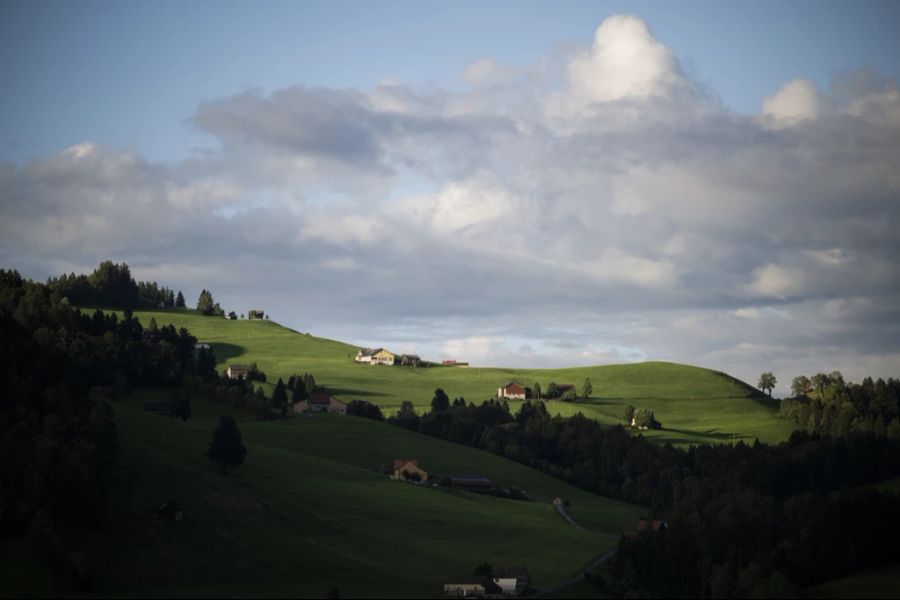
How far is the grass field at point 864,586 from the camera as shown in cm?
9528

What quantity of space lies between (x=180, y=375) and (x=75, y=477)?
74069mm

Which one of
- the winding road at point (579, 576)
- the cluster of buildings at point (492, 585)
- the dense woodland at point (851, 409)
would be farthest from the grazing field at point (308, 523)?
the dense woodland at point (851, 409)

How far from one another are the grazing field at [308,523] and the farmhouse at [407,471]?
114 inches

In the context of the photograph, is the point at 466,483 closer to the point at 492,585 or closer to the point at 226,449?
the point at 226,449

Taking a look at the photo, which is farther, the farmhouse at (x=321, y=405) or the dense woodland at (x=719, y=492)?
the farmhouse at (x=321, y=405)

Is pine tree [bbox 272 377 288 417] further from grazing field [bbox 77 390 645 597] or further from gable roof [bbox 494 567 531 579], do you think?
gable roof [bbox 494 567 531 579]

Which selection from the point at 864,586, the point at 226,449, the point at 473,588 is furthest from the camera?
the point at 226,449

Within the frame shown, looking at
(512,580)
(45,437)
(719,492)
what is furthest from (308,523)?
(719,492)

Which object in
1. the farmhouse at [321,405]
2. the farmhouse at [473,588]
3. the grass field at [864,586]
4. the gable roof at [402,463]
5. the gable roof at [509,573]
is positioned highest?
the farmhouse at [321,405]

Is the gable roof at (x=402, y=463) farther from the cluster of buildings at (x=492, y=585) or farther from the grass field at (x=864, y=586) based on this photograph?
the grass field at (x=864, y=586)

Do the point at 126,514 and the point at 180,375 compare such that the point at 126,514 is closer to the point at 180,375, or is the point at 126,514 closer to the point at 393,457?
the point at 393,457

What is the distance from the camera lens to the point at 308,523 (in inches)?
4257

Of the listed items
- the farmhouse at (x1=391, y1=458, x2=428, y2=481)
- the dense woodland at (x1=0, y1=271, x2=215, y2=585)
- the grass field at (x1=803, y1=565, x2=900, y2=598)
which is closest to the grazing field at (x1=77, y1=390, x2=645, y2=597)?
the farmhouse at (x1=391, y1=458, x2=428, y2=481)

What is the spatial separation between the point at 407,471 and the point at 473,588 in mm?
51638
